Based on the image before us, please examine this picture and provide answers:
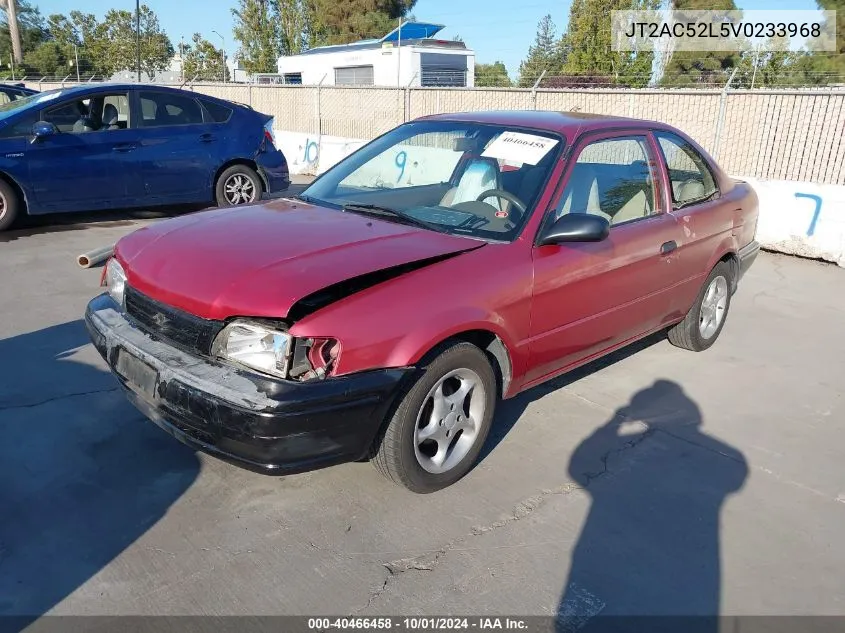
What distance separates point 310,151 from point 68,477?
12.5m

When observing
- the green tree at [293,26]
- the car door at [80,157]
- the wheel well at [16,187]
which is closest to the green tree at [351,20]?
the green tree at [293,26]

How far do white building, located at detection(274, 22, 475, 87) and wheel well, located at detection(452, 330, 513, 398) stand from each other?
2583cm

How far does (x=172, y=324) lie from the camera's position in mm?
3002

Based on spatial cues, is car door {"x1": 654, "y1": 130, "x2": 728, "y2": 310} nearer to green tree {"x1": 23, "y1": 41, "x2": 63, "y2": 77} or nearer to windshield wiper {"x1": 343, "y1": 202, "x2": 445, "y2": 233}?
windshield wiper {"x1": 343, "y1": 202, "x2": 445, "y2": 233}

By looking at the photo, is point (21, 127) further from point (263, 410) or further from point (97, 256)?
point (263, 410)

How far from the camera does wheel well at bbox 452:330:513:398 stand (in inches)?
129

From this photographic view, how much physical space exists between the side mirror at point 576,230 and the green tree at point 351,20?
54737mm

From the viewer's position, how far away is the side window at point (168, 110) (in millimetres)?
8570

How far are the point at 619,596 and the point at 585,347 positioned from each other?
5.21 ft

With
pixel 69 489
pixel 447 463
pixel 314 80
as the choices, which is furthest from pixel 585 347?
pixel 314 80

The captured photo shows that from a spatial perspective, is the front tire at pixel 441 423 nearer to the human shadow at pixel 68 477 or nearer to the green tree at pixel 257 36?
the human shadow at pixel 68 477

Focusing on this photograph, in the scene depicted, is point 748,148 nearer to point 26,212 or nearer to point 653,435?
point 653,435

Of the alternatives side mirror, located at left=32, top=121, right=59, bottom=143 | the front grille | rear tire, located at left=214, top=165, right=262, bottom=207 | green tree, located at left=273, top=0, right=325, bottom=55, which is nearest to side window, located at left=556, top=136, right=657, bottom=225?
the front grille

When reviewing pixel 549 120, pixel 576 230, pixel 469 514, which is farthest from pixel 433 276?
pixel 549 120
